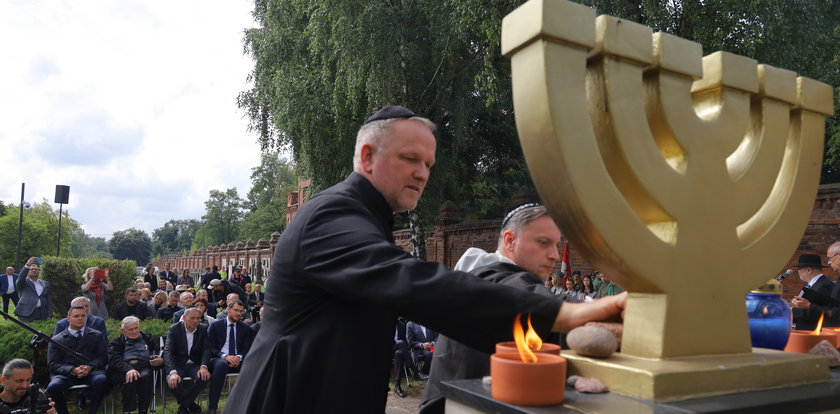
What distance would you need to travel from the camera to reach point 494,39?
10.8 metres

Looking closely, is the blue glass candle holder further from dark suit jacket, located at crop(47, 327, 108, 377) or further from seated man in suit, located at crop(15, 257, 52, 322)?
seated man in suit, located at crop(15, 257, 52, 322)

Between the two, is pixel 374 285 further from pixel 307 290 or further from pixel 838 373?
pixel 838 373

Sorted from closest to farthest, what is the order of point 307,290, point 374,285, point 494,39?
point 374,285
point 307,290
point 494,39

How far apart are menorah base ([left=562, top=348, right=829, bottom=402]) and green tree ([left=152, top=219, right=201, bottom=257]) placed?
115 metres

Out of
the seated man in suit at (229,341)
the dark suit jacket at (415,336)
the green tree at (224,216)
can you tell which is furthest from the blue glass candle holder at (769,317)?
the green tree at (224,216)

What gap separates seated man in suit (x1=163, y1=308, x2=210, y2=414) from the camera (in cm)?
750

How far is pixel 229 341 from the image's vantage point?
823 cm

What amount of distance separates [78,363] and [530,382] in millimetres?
7825

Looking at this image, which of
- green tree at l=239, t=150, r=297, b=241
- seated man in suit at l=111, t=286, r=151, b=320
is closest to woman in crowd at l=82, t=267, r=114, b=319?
seated man in suit at l=111, t=286, r=151, b=320

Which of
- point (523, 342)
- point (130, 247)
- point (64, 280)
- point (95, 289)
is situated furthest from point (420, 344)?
point (130, 247)

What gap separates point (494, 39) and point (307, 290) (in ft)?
32.8

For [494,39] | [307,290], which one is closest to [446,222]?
[494,39]

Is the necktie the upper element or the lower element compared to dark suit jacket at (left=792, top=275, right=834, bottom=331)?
lower

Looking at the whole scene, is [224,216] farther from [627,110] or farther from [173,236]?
[627,110]
